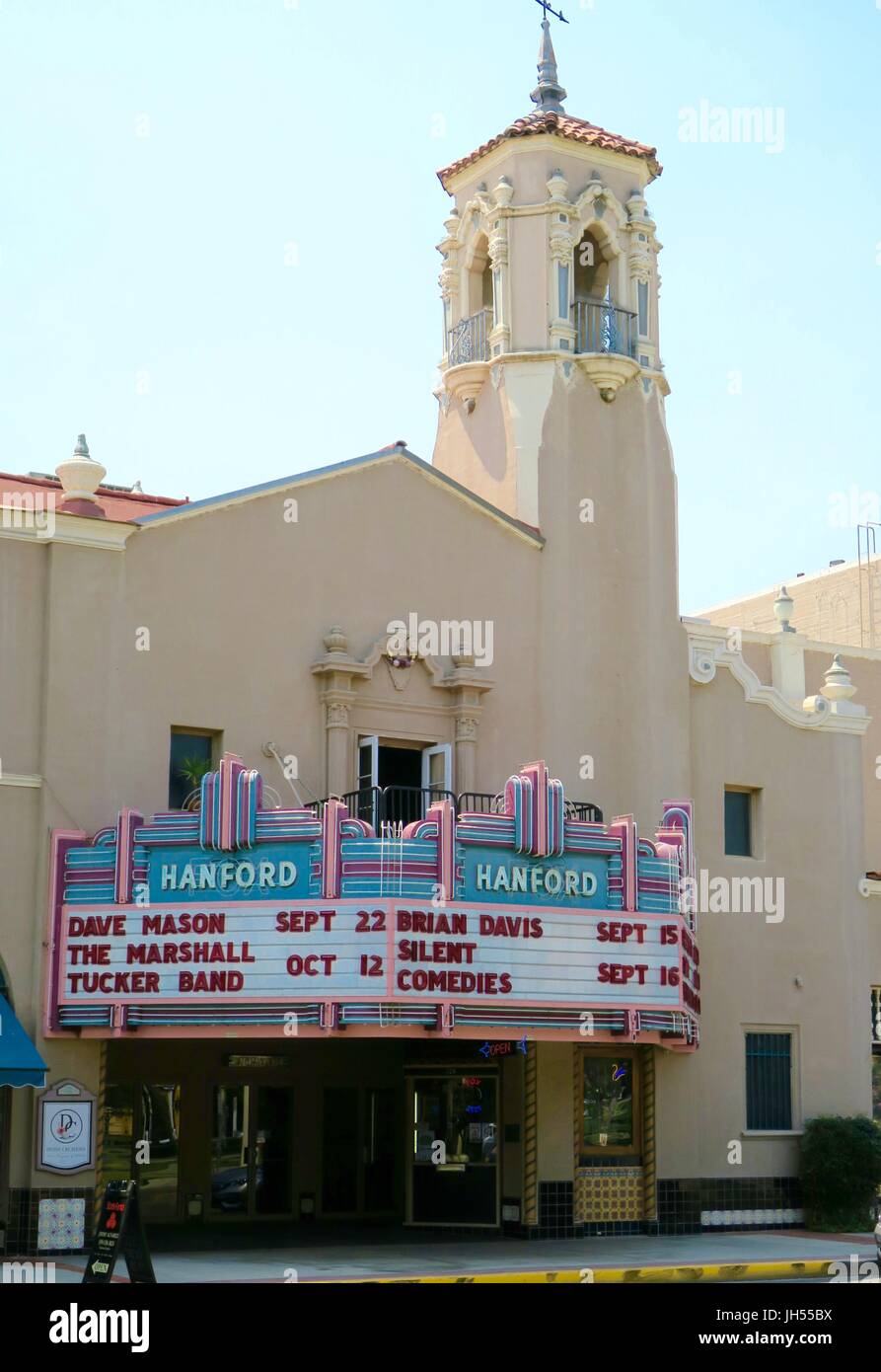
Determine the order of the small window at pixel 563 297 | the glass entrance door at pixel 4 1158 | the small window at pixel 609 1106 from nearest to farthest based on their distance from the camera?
the glass entrance door at pixel 4 1158
the small window at pixel 609 1106
the small window at pixel 563 297

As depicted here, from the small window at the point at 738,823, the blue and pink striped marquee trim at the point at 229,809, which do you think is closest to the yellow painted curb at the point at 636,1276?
the blue and pink striped marquee trim at the point at 229,809

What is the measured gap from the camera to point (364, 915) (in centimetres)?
2294

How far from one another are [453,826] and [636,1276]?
226 inches

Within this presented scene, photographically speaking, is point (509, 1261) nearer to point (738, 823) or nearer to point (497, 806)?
point (497, 806)

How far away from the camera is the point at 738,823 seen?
3081 centimetres

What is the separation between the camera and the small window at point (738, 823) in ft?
101

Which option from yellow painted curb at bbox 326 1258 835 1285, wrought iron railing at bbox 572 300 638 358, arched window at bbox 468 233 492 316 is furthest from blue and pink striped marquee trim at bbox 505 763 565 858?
arched window at bbox 468 233 492 316

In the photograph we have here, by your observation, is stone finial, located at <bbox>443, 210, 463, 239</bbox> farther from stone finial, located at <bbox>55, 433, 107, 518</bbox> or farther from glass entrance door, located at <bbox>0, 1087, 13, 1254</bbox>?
glass entrance door, located at <bbox>0, 1087, 13, 1254</bbox>

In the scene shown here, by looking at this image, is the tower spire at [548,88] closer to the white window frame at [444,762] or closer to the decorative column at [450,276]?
the decorative column at [450,276]

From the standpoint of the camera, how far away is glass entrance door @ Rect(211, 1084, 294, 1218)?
28.2 meters

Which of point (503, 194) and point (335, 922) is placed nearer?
point (335, 922)

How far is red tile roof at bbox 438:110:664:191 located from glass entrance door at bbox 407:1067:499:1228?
583 inches

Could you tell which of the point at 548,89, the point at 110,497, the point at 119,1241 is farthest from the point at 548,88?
the point at 119,1241

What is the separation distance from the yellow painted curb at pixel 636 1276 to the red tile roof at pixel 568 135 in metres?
17.5
